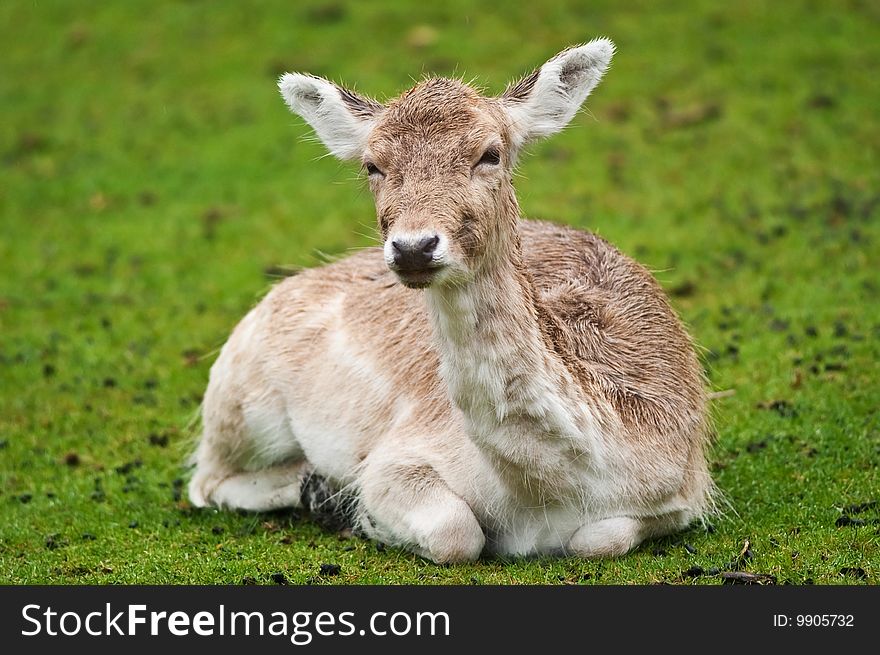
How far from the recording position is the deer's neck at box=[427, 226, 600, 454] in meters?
7.10

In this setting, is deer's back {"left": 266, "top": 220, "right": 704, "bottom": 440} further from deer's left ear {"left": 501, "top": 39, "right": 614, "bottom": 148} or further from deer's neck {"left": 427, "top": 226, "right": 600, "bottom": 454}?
deer's left ear {"left": 501, "top": 39, "right": 614, "bottom": 148}

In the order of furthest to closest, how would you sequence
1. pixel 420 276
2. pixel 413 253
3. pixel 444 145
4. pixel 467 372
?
pixel 467 372
pixel 444 145
pixel 420 276
pixel 413 253

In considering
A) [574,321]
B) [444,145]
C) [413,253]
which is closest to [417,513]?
[574,321]

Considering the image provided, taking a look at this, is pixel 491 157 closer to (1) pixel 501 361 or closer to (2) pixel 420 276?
(2) pixel 420 276

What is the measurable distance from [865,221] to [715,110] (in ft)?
15.3

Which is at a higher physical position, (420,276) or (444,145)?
(444,145)

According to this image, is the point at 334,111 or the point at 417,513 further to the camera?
the point at 417,513

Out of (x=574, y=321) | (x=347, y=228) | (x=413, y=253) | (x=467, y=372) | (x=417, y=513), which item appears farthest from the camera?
(x=347, y=228)

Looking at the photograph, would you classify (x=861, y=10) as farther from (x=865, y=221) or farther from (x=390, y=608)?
(x=390, y=608)

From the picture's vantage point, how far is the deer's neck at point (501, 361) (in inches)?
280

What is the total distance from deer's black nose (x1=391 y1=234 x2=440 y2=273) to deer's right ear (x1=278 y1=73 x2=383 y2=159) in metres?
1.38

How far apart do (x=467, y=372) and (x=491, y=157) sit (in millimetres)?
1167

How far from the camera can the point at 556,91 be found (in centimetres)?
773

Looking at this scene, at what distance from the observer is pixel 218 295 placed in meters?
15.5
